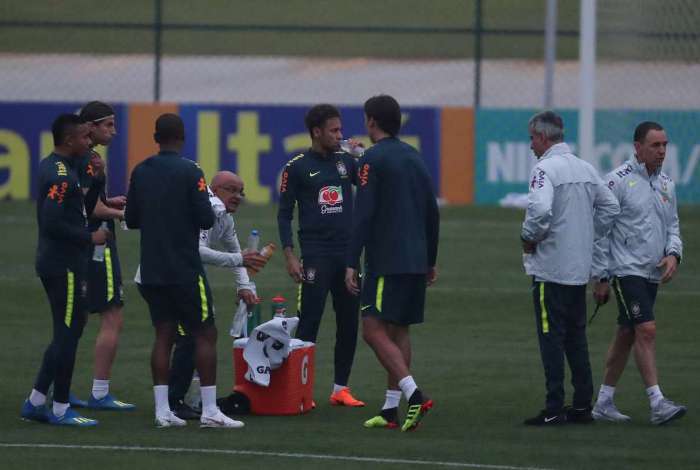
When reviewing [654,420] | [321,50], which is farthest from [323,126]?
[321,50]

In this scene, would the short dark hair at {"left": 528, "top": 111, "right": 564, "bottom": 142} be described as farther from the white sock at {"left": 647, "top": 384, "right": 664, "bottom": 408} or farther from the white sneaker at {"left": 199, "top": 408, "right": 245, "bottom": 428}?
the white sneaker at {"left": 199, "top": 408, "right": 245, "bottom": 428}

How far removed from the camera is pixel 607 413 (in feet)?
33.7

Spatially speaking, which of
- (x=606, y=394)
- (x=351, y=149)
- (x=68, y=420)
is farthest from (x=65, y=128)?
(x=606, y=394)

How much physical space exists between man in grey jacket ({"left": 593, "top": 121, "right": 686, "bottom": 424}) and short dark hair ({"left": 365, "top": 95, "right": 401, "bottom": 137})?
1.47 meters

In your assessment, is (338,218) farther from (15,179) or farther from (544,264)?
(15,179)

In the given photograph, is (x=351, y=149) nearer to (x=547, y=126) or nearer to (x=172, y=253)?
(x=547, y=126)

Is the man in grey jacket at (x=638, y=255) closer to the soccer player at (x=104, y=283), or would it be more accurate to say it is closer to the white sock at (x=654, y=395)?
the white sock at (x=654, y=395)

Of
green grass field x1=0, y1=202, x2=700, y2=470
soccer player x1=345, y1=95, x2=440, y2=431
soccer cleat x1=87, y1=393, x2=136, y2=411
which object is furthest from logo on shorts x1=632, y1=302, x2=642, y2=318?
soccer cleat x1=87, y1=393, x2=136, y2=411

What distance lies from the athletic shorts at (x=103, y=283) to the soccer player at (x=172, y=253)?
3.16ft

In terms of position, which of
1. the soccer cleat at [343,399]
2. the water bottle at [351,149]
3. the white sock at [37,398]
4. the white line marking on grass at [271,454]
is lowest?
the white line marking on grass at [271,454]

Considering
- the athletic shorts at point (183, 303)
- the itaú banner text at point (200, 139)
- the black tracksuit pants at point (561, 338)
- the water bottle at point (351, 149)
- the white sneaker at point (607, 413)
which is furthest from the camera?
the itaú banner text at point (200, 139)

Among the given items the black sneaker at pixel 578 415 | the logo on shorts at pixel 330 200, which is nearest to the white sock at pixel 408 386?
the black sneaker at pixel 578 415

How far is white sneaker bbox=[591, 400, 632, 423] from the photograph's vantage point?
10219 mm

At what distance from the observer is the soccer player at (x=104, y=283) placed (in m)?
10.5
